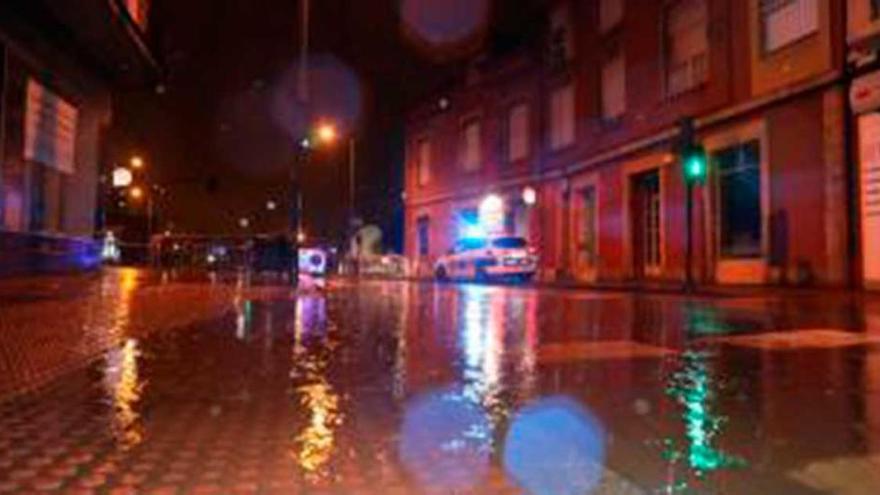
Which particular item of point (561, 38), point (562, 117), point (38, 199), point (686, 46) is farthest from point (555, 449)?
point (561, 38)

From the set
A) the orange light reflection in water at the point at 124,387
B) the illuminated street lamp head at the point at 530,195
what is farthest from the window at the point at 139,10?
the illuminated street lamp head at the point at 530,195

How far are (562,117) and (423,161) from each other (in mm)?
17676

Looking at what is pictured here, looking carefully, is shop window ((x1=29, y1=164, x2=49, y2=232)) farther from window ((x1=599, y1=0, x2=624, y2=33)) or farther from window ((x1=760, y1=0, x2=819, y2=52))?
window ((x1=599, y1=0, x2=624, y2=33))

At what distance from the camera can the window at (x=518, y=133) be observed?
43.4m

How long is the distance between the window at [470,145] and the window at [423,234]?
580 cm

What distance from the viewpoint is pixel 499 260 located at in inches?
1321

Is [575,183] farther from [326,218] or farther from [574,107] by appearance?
[326,218]

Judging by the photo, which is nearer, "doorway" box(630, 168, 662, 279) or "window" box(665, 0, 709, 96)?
"window" box(665, 0, 709, 96)

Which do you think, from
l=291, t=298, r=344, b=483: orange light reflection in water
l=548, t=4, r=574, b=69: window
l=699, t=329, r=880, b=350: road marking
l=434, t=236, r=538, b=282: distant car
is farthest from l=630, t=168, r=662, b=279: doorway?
l=291, t=298, r=344, b=483: orange light reflection in water

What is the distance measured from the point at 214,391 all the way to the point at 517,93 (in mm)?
38375

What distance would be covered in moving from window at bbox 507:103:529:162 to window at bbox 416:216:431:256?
1116cm

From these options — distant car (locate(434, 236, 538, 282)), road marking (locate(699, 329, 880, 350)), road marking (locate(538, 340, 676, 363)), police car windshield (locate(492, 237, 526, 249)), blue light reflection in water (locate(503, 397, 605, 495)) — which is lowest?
blue light reflection in water (locate(503, 397, 605, 495))

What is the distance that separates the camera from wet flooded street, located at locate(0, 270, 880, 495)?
445 cm

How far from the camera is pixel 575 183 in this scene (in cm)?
3803
